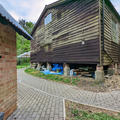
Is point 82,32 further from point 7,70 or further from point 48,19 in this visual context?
point 48,19

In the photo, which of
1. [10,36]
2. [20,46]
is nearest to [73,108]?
[10,36]

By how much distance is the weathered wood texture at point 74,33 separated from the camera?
6.06 metres

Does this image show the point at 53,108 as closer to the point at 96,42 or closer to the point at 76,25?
→ the point at 96,42

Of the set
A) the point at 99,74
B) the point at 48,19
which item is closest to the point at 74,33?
the point at 99,74

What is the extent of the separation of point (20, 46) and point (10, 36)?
3099 centimetres

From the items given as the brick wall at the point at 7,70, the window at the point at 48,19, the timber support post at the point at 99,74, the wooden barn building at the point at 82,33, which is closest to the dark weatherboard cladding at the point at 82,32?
the wooden barn building at the point at 82,33

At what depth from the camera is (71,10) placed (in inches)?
303

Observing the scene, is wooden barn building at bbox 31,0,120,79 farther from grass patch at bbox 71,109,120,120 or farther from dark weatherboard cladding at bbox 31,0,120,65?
grass patch at bbox 71,109,120,120

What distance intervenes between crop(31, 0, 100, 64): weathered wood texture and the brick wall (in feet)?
17.4

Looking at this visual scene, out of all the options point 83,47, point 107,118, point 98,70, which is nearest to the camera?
point 107,118

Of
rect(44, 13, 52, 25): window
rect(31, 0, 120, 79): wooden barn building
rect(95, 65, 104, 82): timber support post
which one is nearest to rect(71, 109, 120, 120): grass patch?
→ rect(95, 65, 104, 82): timber support post

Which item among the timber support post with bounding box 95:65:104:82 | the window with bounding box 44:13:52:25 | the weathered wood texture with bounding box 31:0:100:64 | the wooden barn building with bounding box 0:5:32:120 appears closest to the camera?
the wooden barn building with bounding box 0:5:32:120

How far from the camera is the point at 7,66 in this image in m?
2.40

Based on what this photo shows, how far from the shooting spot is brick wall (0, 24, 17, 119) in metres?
2.18
